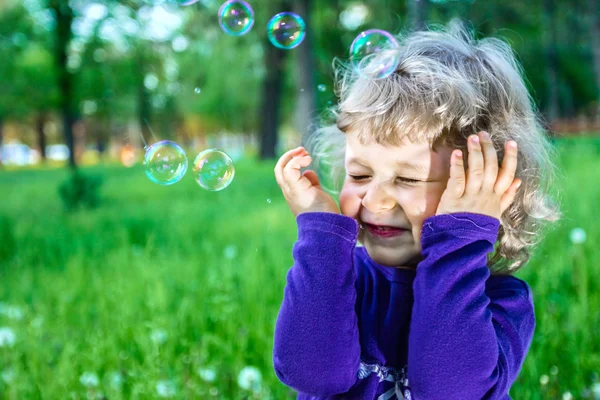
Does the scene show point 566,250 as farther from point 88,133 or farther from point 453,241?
point 88,133

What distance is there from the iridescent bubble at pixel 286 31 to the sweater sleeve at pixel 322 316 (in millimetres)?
1214

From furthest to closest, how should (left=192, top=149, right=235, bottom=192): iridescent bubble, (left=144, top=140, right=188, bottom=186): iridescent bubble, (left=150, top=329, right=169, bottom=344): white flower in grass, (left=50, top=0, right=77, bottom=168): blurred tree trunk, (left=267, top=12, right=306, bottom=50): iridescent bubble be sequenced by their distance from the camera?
(left=50, top=0, right=77, bottom=168): blurred tree trunk < (left=150, top=329, right=169, bottom=344): white flower in grass < (left=267, top=12, right=306, bottom=50): iridescent bubble < (left=144, top=140, right=188, bottom=186): iridescent bubble < (left=192, top=149, right=235, bottom=192): iridescent bubble

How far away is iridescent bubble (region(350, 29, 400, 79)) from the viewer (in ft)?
5.26

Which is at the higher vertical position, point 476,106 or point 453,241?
point 476,106

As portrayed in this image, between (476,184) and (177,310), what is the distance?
2248 mm

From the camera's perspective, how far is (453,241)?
1330 millimetres

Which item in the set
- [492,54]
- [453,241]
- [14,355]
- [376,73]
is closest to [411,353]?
[453,241]

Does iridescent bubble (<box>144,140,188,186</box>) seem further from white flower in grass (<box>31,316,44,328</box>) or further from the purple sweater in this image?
white flower in grass (<box>31,316,44,328</box>)

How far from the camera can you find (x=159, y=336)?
100 inches

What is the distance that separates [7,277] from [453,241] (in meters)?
3.94

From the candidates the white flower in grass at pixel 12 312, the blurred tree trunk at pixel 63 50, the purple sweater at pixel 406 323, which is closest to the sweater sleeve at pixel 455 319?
the purple sweater at pixel 406 323

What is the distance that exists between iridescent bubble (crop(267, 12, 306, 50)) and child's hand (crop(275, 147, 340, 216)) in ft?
3.12

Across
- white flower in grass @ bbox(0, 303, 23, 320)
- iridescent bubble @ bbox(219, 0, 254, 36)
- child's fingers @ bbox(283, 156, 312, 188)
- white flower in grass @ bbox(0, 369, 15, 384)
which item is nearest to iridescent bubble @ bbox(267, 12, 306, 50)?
iridescent bubble @ bbox(219, 0, 254, 36)

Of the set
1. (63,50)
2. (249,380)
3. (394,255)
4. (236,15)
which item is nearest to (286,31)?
(236,15)
